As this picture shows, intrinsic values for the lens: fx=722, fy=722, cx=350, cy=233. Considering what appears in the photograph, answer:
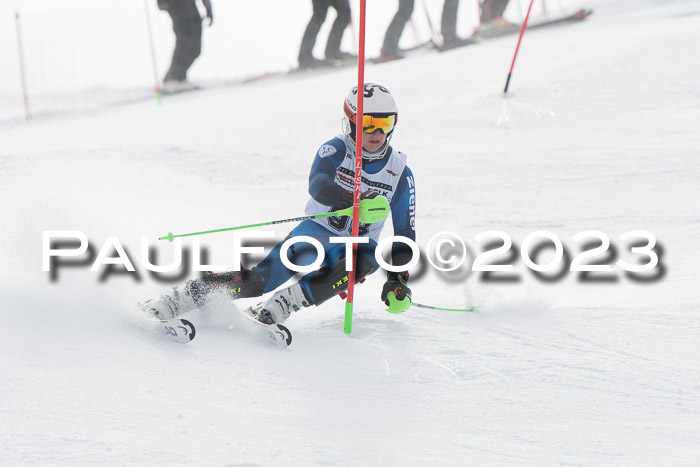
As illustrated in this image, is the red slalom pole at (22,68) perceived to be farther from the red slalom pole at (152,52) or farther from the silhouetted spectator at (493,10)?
the silhouetted spectator at (493,10)

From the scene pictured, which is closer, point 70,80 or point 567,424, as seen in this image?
point 567,424

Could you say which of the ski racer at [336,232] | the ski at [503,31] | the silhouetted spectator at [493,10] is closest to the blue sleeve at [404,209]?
the ski racer at [336,232]

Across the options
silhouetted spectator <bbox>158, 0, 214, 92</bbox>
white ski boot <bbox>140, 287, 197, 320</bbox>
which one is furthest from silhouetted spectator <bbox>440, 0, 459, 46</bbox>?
white ski boot <bbox>140, 287, 197, 320</bbox>

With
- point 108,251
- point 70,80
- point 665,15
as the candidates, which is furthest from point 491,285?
point 665,15

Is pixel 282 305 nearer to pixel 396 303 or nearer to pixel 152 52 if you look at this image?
pixel 396 303

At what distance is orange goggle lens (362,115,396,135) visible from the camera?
148 inches

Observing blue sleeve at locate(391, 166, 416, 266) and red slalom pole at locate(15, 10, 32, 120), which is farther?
red slalom pole at locate(15, 10, 32, 120)

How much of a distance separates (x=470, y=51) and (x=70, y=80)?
22.3 ft

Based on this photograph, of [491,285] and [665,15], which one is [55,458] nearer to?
[491,285]

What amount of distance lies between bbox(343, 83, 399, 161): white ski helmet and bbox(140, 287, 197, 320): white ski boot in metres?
1.19

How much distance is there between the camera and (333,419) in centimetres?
272

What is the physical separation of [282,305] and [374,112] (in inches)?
43.4

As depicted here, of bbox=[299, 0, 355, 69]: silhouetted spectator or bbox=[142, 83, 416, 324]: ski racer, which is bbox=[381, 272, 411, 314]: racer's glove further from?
bbox=[299, 0, 355, 69]: silhouetted spectator

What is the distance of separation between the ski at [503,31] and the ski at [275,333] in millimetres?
10333
